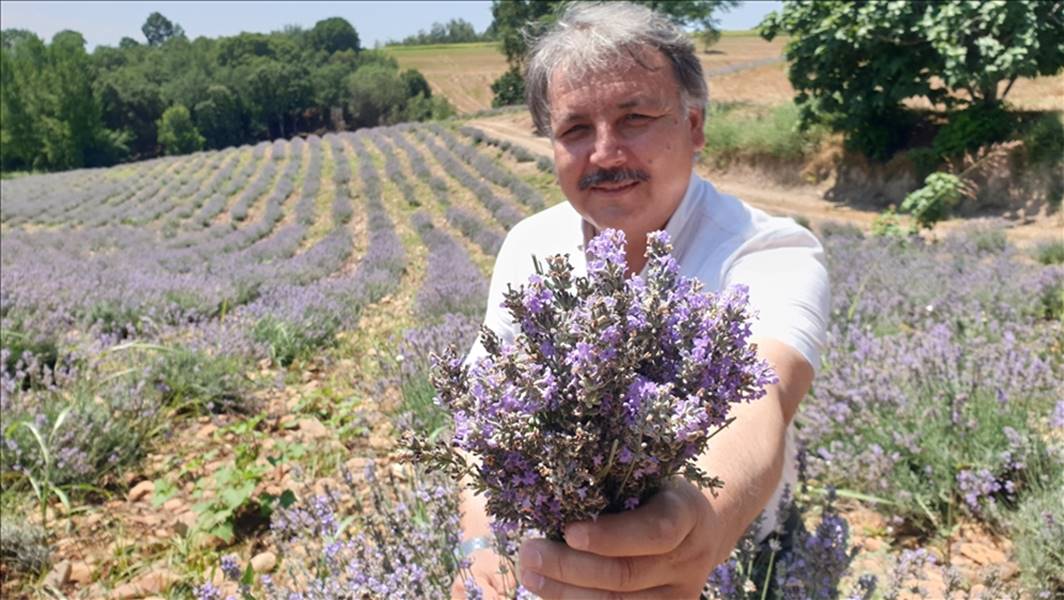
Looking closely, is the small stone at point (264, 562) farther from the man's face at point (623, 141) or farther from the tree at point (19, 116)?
the tree at point (19, 116)

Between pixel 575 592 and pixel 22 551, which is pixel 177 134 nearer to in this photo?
pixel 22 551

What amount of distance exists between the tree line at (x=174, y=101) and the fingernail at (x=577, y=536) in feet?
209

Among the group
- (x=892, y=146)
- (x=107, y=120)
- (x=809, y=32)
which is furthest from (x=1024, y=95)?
(x=107, y=120)

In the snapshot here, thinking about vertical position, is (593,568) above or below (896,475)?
above

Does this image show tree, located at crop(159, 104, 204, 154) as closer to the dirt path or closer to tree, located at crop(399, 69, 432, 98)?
tree, located at crop(399, 69, 432, 98)

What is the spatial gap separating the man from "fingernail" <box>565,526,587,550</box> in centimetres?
34

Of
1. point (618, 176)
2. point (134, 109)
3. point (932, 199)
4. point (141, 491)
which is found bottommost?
point (932, 199)

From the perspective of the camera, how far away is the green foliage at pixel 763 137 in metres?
18.4

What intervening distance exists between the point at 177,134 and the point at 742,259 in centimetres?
7766

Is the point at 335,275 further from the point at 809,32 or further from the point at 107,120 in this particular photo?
the point at 107,120

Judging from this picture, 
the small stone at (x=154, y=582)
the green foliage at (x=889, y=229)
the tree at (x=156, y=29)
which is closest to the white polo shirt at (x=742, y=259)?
the small stone at (x=154, y=582)

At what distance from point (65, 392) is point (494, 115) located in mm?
38998

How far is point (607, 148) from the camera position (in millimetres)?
1723

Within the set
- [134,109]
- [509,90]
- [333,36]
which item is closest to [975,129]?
[509,90]
